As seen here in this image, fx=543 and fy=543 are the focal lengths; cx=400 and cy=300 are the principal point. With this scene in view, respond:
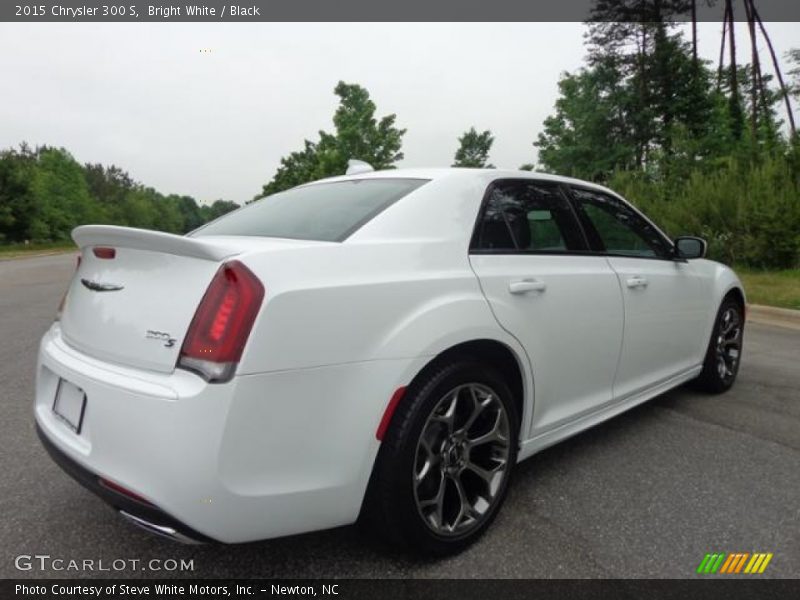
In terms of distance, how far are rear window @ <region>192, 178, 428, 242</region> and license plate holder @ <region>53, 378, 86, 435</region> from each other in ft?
2.82

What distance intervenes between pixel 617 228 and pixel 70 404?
2.85 metres

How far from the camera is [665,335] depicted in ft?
10.6

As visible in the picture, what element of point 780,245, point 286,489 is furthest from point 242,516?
point 780,245

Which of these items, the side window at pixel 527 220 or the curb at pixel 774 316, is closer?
the side window at pixel 527 220

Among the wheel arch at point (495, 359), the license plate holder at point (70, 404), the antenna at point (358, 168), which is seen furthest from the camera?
the antenna at point (358, 168)

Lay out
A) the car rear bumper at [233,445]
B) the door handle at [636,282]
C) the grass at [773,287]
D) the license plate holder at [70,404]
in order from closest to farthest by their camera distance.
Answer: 1. the car rear bumper at [233,445]
2. the license plate holder at [70,404]
3. the door handle at [636,282]
4. the grass at [773,287]

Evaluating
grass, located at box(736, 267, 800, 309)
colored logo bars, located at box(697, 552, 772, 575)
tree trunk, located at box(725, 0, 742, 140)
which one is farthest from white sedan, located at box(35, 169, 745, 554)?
tree trunk, located at box(725, 0, 742, 140)

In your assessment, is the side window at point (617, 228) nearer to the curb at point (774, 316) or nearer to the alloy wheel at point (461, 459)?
the alloy wheel at point (461, 459)

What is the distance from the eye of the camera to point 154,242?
5.86 ft

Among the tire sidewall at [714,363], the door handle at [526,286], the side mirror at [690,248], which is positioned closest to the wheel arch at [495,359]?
the door handle at [526,286]

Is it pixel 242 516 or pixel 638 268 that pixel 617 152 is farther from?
pixel 242 516

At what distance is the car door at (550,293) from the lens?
227cm

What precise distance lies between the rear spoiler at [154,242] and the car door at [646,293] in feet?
6.43

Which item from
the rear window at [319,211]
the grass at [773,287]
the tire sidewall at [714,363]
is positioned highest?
the rear window at [319,211]
